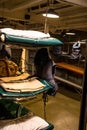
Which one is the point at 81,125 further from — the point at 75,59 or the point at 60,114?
the point at 75,59

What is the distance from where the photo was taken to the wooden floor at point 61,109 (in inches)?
139

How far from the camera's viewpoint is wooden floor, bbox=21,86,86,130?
3540 millimetres

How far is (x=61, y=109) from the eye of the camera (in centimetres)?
425

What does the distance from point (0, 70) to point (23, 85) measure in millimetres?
281

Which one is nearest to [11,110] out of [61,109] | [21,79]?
[21,79]

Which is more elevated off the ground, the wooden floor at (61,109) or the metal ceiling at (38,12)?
the metal ceiling at (38,12)

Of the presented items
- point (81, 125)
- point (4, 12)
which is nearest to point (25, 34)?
point (81, 125)

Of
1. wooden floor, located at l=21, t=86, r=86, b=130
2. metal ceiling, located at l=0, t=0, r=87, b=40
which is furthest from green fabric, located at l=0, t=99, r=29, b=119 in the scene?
metal ceiling, located at l=0, t=0, r=87, b=40

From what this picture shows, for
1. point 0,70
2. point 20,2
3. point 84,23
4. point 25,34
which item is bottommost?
point 0,70

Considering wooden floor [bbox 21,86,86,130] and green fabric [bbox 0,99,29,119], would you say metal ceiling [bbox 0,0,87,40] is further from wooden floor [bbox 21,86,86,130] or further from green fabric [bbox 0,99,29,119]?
wooden floor [bbox 21,86,86,130]

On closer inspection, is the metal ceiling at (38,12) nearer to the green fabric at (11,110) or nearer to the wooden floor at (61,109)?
the green fabric at (11,110)

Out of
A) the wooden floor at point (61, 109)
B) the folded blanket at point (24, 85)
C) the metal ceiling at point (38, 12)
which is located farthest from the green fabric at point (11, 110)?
the metal ceiling at point (38, 12)

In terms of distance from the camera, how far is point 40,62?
1.81 metres

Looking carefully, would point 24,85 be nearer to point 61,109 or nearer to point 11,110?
point 11,110
